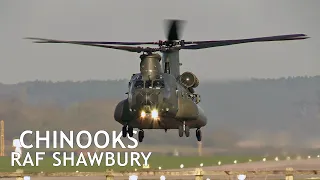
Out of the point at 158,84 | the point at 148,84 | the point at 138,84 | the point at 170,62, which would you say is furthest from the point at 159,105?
the point at 170,62

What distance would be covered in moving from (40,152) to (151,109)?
150 ft

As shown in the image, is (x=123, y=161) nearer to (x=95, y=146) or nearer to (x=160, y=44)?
(x=95, y=146)

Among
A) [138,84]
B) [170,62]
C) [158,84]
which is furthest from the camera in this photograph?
[170,62]

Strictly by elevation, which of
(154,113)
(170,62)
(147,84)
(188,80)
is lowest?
(154,113)

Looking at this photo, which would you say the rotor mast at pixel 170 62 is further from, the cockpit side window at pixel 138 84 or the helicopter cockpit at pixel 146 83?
the cockpit side window at pixel 138 84

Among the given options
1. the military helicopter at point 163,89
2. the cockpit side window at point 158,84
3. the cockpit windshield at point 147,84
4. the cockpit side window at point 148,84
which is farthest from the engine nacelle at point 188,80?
the cockpit side window at point 148,84

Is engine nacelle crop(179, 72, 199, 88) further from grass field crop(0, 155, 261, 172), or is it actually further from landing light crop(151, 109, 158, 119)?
grass field crop(0, 155, 261, 172)

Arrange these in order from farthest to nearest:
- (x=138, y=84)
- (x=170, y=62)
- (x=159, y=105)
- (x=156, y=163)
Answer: (x=156, y=163) < (x=170, y=62) < (x=159, y=105) < (x=138, y=84)

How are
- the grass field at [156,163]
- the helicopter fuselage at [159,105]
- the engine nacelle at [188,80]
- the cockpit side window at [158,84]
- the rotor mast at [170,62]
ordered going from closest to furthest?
the helicopter fuselage at [159,105]
the cockpit side window at [158,84]
the rotor mast at [170,62]
the engine nacelle at [188,80]
the grass field at [156,163]

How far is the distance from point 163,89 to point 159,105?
895 millimetres

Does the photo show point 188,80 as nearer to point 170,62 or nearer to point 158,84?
point 170,62

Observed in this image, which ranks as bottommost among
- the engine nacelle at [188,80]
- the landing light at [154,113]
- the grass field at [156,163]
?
the landing light at [154,113]

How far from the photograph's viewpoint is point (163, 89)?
53.7 meters

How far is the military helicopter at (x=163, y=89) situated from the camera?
174 ft
